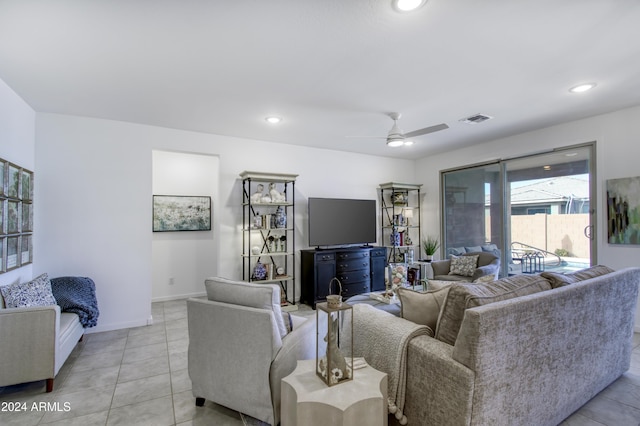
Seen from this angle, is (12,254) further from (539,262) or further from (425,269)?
(539,262)

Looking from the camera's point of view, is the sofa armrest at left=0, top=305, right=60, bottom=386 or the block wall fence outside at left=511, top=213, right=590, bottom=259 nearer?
the sofa armrest at left=0, top=305, right=60, bottom=386

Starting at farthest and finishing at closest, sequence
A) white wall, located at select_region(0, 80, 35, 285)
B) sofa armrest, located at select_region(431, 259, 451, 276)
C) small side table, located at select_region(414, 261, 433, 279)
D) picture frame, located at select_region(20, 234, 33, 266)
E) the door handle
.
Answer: small side table, located at select_region(414, 261, 433, 279)
sofa armrest, located at select_region(431, 259, 451, 276)
the door handle
picture frame, located at select_region(20, 234, 33, 266)
white wall, located at select_region(0, 80, 35, 285)

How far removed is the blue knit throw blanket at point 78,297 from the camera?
310 cm

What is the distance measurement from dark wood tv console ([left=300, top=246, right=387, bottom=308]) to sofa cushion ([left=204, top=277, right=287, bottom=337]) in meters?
2.68

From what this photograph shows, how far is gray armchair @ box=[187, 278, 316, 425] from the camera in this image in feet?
6.21

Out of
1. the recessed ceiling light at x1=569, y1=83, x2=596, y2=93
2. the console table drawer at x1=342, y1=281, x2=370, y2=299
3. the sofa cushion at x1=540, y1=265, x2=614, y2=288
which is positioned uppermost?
the recessed ceiling light at x1=569, y1=83, x2=596, y2=93

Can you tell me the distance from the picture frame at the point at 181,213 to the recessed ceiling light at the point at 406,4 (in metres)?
4.74

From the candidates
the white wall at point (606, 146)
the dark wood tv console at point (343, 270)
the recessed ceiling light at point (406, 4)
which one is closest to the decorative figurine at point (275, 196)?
the dark wood tv console at point (343, 270)

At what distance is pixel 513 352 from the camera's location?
1604 mm

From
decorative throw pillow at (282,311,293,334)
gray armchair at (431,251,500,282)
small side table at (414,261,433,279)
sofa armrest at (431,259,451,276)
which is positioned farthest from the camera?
small side table at (414,261,433,279)

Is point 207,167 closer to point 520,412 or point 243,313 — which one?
point 243,313

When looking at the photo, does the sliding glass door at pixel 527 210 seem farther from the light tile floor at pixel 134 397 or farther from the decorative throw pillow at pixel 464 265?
the light tile floor at pixel 134 397

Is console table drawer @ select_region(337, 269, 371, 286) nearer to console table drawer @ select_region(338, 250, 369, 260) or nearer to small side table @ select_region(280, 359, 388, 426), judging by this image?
console table drawer @ select_region(338, 250, 369, 260)

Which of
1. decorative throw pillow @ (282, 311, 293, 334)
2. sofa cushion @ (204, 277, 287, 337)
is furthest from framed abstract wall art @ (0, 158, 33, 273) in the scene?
decorative throw pillow @ (282, 311, 293, 334)
